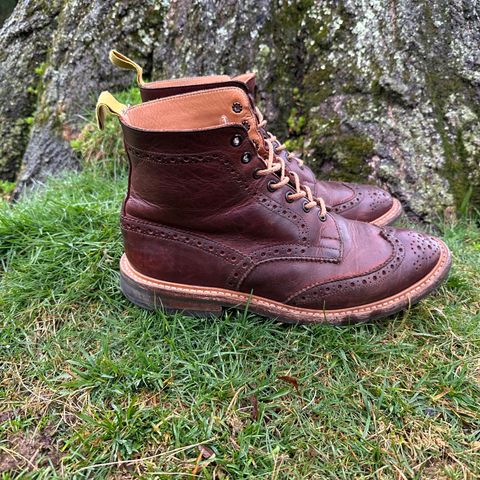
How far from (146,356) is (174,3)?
7.70 feet

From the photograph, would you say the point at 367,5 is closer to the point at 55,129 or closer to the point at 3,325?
the point at 55,129

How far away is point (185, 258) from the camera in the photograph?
1.75 m

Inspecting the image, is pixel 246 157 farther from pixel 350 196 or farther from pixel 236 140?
pixel 350 196

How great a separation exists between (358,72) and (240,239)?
1.44m

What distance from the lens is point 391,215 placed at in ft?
7.95

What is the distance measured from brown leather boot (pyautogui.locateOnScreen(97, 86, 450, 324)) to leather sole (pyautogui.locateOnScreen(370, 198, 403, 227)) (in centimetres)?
46

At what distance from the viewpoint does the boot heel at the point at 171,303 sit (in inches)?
70.8

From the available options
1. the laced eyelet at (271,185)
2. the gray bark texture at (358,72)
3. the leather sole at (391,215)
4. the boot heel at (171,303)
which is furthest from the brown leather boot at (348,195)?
the boot heel at (171,303)

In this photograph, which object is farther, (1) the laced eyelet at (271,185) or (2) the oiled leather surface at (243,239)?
(1) the laced eyelet at (271,185)

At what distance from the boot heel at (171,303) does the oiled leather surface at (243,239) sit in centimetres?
6

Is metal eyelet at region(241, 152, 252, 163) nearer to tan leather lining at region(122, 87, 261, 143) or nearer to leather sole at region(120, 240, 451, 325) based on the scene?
tan leather lining at region(122, 87, 261, 143)

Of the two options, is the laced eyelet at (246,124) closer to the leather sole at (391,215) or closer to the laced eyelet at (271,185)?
the laced eyelet at (271,185)

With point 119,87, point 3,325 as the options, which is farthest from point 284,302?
Answer: point 119,87

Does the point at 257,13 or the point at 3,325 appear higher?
the point at 257,13
